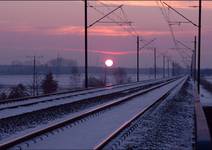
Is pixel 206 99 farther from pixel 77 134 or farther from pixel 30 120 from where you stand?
pixel 77 134

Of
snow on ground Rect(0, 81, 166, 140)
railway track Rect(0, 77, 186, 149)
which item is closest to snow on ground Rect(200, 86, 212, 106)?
snow on ground Rect(0, 81, 166, 140)

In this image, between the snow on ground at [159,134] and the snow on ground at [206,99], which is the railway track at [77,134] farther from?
the snow on ground at [206,99]

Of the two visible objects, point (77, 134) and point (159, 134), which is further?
point (159, 134)

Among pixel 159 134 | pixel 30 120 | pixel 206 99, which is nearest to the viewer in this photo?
pixel 159 134

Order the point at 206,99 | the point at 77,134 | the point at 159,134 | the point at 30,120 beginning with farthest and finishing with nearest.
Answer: the point at 206,99 → the point at 30,120 → the point at 159,134 → the point at 77,134

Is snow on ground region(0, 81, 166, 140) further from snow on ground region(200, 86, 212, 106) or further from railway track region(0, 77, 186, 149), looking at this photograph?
snow on ground region(200, 86, 212, 106)

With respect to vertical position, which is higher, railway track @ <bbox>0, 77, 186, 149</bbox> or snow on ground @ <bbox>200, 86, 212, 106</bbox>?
railway track @ <bbox>0, 77, 186, 149</bbox>

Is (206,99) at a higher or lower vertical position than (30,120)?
lower

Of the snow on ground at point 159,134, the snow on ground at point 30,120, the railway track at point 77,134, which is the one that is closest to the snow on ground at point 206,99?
the snow on ground at point 30,120

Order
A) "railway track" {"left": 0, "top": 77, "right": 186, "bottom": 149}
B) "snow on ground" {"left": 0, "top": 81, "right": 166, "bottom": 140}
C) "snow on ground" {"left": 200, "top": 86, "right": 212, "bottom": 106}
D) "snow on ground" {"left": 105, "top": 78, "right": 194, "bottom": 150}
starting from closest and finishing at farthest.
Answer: "railway track" {"left": 0, "top": 77, "right": 186, "bottom": 149} < "snow on ground" {"left": 105, "top": 78, "right": 194, "bottom": 150} < "snow on ground" {"left": 0, "top": 81, "right": 166, "bottom": 140} < "snow on ground" {"left": 200, "top": 86, "right": 212, "bottom": 106}

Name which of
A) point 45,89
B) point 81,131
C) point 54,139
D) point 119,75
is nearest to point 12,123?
point 81,131

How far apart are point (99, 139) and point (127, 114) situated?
10.0m

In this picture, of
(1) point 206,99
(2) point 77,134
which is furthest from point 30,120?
(1) point 206,99

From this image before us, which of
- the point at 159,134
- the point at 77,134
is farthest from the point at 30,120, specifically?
the point at 159,134
